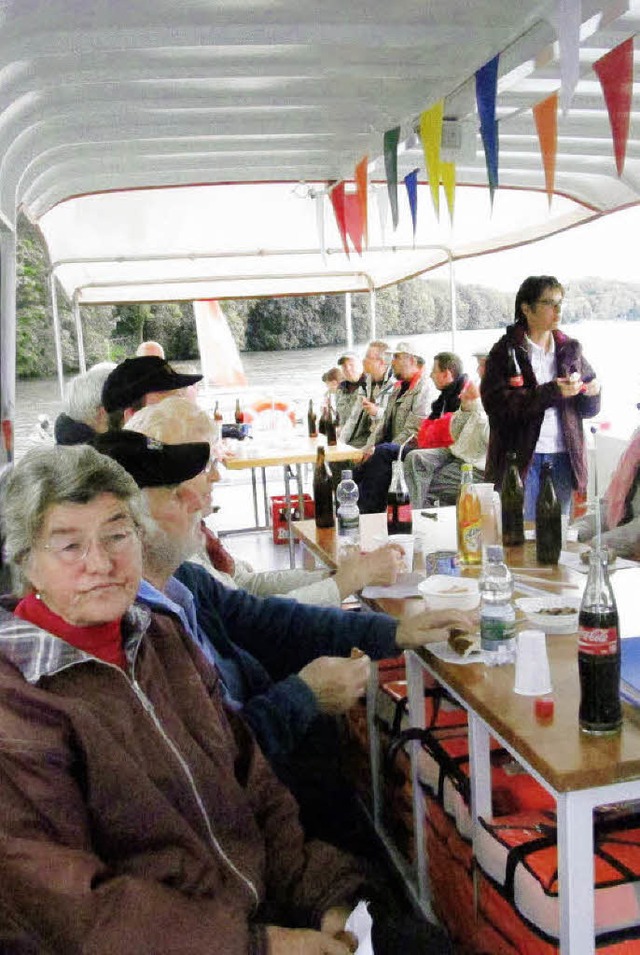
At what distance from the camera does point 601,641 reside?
135cm

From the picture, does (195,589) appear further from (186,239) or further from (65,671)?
(186,239)

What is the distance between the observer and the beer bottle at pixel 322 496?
336cm

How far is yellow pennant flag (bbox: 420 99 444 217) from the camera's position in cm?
341

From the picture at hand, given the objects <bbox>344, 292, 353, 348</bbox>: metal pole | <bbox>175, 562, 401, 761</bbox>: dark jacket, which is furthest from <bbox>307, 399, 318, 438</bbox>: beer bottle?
<bbox>175, 562, 401, 761</bbox>: dark jacket

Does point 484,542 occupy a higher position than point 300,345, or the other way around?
point 300,345

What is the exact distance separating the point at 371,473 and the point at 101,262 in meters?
3.40

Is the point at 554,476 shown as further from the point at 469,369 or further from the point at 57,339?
the point at 57,339

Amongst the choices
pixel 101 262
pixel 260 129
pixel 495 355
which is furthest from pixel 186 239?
pixel 495 355

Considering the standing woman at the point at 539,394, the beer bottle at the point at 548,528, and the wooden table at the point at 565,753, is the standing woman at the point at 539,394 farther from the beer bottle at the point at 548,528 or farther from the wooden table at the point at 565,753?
the wooden table at the point at 565,753

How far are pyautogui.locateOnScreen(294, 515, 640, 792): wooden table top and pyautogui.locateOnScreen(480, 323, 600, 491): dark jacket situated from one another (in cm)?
183

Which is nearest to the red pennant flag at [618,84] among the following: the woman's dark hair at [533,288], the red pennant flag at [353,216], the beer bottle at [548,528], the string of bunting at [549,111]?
the string of bunting at [549,111]

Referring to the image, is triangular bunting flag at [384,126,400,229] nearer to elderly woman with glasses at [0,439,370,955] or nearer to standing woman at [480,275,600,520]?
standing woman at [480,275,600,520]

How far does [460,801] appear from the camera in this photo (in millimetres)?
1873

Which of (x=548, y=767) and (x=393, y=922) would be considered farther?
(x=393, y=922)
